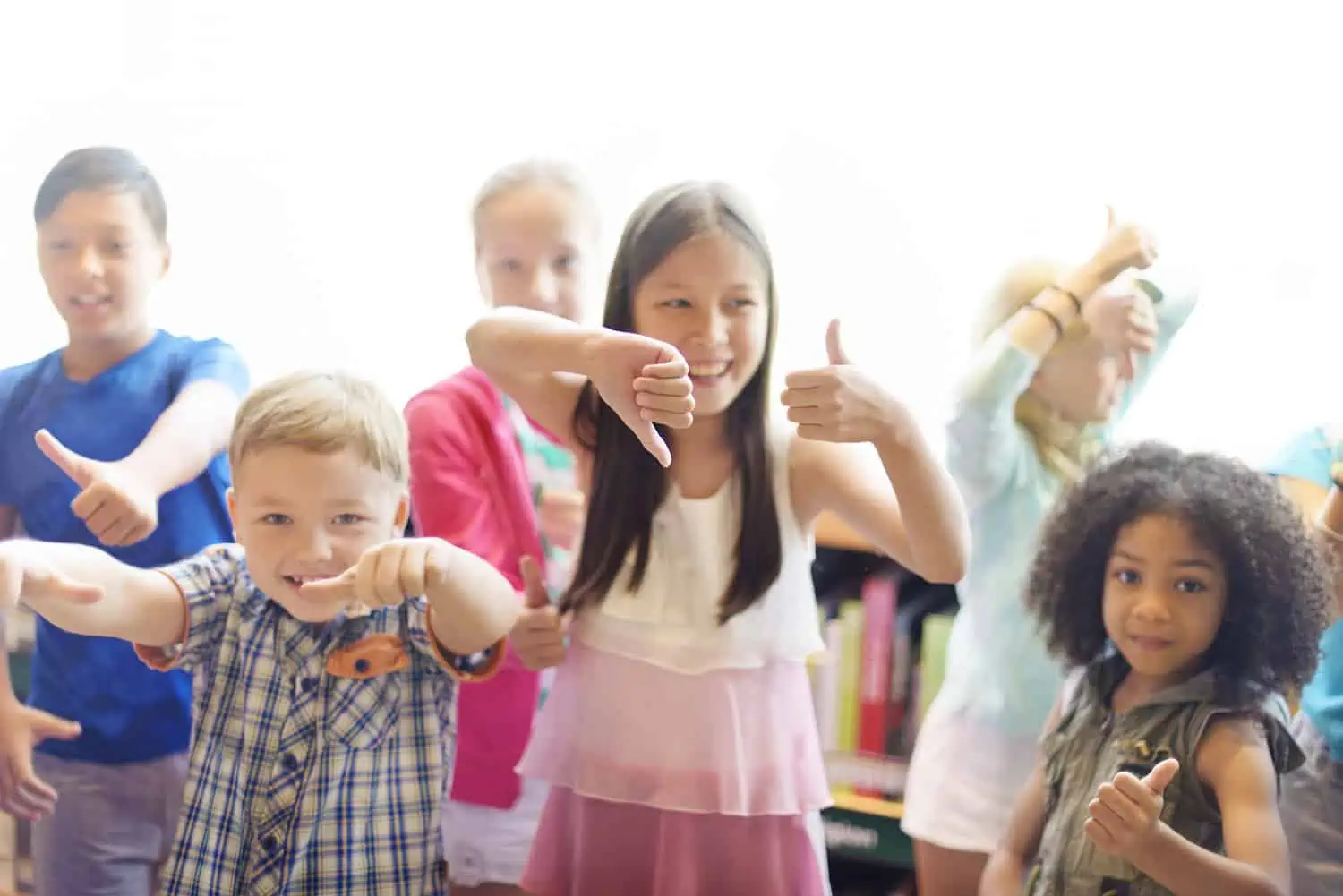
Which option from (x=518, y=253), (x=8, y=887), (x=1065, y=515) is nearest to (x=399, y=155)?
(x=518, y=253)

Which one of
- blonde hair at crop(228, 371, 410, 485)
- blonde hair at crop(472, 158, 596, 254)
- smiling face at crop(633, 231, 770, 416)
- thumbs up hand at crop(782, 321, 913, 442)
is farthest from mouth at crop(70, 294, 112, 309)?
thumbs up hand at crop(782, 321, 913, 442)

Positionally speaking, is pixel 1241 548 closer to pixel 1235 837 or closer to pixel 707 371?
pixel 1235 837

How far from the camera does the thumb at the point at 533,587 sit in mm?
1126

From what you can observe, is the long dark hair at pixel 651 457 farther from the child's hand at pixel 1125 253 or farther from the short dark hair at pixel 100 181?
the short dark hair at pixel 100 181

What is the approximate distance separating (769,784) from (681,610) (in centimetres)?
16

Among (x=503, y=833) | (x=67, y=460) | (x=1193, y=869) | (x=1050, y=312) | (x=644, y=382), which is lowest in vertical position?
(x=503, y=833)

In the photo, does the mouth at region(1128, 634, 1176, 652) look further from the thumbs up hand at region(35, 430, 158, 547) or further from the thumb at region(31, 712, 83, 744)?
the thumb at region(31, 712, 83, 744)

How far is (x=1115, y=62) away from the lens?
1172mm

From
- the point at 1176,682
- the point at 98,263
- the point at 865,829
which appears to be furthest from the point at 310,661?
the point at 1176,682

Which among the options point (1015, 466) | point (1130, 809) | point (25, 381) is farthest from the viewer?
point (25, 381)

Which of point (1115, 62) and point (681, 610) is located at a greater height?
point (1115, 62)

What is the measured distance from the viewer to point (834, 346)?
994 mm

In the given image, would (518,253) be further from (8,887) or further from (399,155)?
(8,887)

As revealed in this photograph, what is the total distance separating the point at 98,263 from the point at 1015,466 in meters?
0.91
